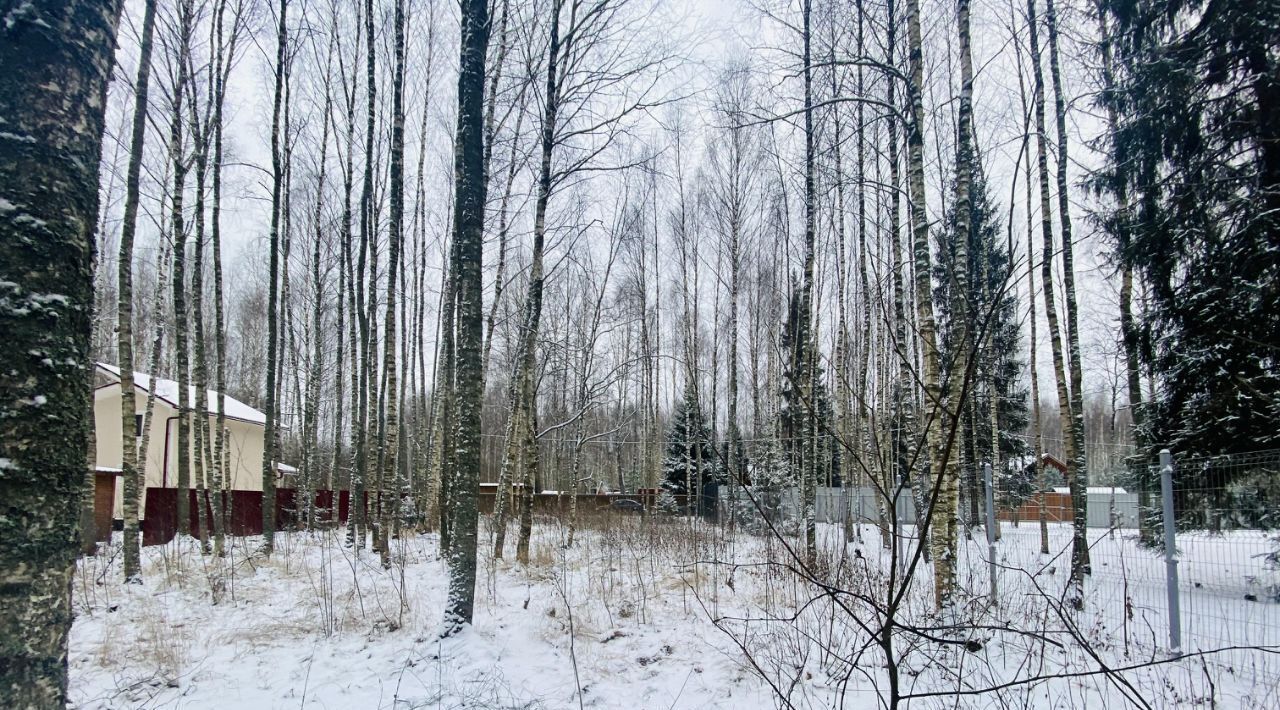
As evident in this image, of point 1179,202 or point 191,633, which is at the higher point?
point 1179,202

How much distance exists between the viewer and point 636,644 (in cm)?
495

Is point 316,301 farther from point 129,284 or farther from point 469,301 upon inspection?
point 469,301

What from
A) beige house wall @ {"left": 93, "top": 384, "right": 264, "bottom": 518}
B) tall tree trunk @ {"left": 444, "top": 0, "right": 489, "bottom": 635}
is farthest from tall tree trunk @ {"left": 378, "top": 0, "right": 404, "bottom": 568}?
beige house wall @ {"left": 93, "top": 384, "right": 264, "bottom": 518}

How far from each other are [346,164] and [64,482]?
11.5m

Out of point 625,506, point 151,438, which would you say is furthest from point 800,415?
point 151,438

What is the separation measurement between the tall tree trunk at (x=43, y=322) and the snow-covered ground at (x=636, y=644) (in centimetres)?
206

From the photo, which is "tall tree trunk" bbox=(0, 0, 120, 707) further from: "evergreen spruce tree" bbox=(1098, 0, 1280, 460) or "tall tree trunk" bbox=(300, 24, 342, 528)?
"tall tree trunk" bbox=(300, 24, 342, 528)

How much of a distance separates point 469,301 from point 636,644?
3.31 m

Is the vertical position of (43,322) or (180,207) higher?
(180,207)

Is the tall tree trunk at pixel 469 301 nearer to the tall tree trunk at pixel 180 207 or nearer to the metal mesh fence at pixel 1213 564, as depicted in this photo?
the metal mesh fence at pixel 1213 564

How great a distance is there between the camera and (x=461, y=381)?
17.0 feet

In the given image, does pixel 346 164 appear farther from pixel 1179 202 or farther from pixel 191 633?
pixel 1179 202

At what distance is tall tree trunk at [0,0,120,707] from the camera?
1319 mm

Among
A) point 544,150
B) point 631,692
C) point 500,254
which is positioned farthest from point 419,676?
point 500,254
